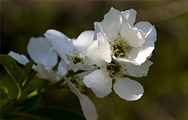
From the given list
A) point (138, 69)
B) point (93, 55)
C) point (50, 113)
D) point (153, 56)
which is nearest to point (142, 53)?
point (138, 69)

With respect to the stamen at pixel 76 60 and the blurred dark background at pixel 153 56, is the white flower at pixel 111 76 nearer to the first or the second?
the stamen at pixel 76 60

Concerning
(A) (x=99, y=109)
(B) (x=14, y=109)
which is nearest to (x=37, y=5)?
(A) (x=99, y=109)

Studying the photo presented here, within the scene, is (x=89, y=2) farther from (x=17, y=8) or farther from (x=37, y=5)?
(x=17, y=8)

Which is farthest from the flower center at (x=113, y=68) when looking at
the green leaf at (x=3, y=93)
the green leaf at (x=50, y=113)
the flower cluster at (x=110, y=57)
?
the green leaf at (x=3, y=93)

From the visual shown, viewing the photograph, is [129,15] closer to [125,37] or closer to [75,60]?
[125,37]

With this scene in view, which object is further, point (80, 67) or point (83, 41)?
point (83, 41)

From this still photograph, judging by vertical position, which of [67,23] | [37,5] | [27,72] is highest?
[27,72]

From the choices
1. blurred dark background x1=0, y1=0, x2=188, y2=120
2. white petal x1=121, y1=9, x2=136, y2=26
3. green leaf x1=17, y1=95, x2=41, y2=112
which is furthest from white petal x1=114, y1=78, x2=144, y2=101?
blurred dark background x1=0, y1=0, x2=188, y2=120
